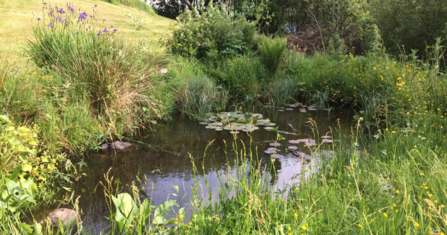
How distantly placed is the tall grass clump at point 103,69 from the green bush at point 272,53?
358 cm

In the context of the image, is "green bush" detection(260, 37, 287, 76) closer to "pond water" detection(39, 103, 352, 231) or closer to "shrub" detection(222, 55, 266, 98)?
"shrub" detection(222, 55, 266, 98)

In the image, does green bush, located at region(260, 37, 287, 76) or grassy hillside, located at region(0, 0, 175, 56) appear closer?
green bush, located at region(260, 37, 287, 76)

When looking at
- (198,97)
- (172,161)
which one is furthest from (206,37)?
(172,161)

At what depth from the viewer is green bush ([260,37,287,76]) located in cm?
780

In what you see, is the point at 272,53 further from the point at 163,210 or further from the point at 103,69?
the point at 163,210

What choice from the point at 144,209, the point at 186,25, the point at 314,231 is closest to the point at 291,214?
the point at 314,231

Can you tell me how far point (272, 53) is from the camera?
7852mm

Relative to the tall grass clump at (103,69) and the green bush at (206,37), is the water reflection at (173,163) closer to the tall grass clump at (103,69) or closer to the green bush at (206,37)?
the tall grass clump at (103,69)

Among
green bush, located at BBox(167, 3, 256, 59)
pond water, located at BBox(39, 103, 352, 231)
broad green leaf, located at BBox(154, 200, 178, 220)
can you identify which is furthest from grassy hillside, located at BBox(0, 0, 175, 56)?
broad green leaf, located at BBox(154, 200, 178, 220)

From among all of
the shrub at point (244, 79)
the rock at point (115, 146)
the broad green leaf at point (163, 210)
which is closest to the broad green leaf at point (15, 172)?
the broad green leaf at point (163, 210)

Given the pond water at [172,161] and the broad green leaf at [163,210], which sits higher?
the broad green leaf at [163,210]

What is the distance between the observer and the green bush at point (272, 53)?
307 inches

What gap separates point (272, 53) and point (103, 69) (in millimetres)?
4542

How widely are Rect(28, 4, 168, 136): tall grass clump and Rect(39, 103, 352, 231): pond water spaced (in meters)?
0.51
